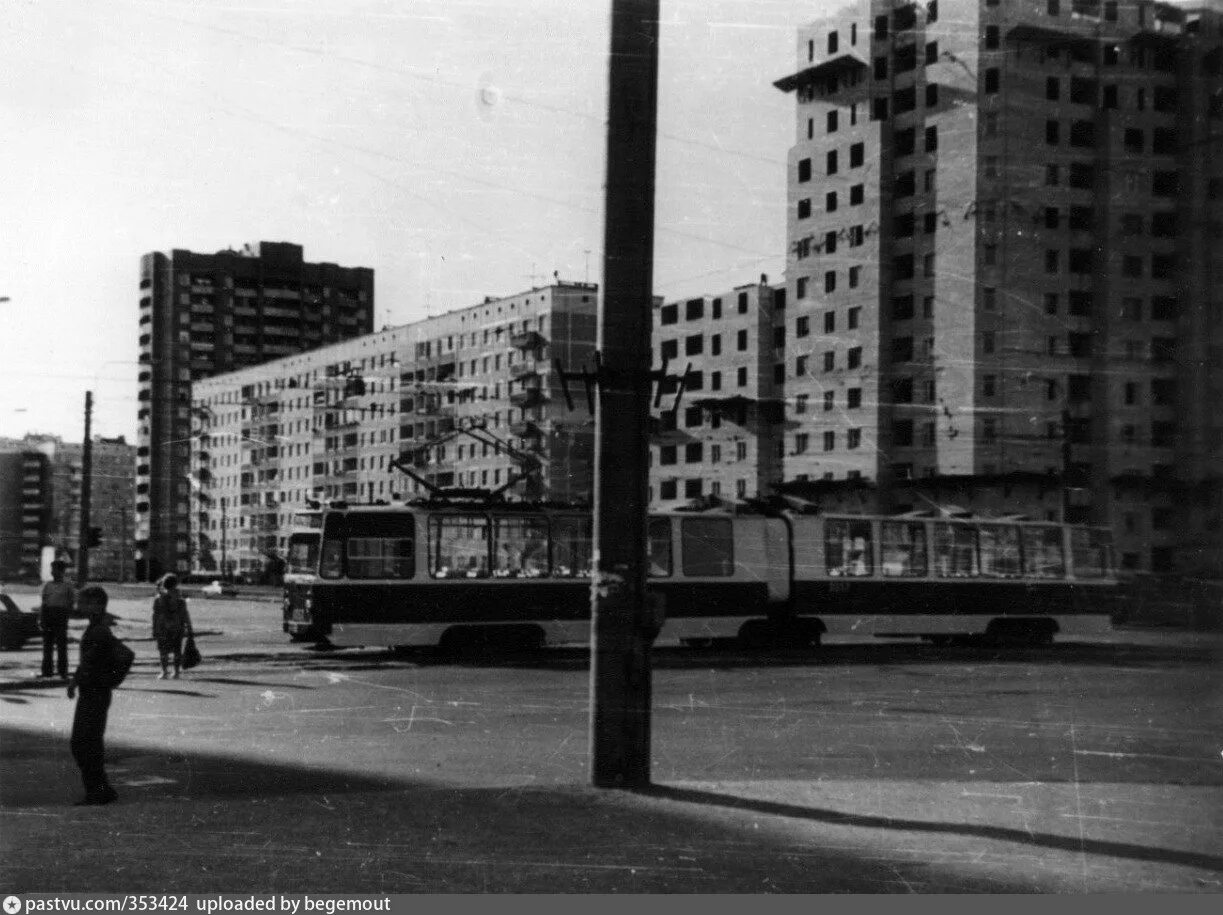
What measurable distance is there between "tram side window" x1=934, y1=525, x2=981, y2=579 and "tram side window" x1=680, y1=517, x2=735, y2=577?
3.39m

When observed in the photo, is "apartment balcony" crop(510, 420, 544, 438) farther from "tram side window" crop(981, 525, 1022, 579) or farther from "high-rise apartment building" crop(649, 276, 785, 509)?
"tram side window" crop(981, 525, 1022, 579)

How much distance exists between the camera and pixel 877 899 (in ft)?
17.7

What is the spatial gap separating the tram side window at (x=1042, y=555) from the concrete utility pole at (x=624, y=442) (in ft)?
37.9

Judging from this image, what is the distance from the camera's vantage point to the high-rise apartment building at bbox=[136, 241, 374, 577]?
980 centimetres

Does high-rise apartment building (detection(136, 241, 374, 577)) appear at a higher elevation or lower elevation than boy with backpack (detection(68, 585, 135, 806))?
higher

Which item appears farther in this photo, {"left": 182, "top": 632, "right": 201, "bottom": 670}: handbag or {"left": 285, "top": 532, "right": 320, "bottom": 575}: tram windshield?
{"left": 285, "top": 532, "right": 320, "bottom": 575}: tram windshield

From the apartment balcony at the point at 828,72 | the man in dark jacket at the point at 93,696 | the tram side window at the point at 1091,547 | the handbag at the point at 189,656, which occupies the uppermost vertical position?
the apartment balcony at the point at 828,72

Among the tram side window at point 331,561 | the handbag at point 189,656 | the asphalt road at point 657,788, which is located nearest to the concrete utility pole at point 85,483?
the handbag at point 189,656

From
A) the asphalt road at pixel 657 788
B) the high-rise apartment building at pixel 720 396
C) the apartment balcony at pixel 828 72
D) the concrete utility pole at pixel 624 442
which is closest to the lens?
the asphalt road at pixel 657 788

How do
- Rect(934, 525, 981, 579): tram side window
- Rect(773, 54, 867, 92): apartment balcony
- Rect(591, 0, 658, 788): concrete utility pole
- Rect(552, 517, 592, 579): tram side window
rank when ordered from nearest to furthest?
1. Rect(591, 0, 658, 788): concrete utility pole
2. Rect(773, 54, 867, 92): apartment balcony
3. Rect(552, 517, 592, 579): tram side window
4. Rect(934, 525, 981, 579): tram side window

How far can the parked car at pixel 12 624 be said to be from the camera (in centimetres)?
2177

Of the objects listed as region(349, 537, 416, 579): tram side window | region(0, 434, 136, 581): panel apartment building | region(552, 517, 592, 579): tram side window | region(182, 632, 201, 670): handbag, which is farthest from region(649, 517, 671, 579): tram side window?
region(182, 632, 201, 670): handbag

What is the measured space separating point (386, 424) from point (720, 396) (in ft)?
16.4

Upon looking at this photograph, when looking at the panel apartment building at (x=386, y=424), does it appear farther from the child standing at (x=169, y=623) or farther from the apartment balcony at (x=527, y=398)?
the child standing at (x=169, y=623)
